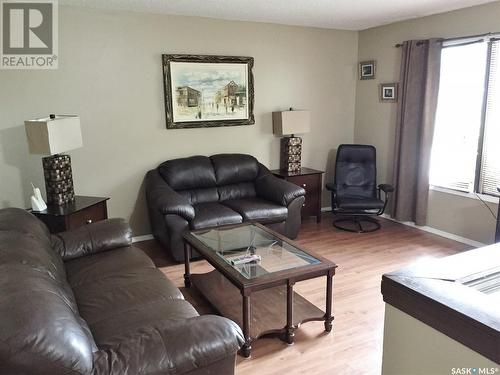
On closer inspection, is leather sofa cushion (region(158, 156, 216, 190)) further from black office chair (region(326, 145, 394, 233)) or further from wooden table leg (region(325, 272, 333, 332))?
wooden table leg (region(325, 272, 333, 332))

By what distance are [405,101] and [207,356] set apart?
158 inches

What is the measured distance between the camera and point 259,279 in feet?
7.98

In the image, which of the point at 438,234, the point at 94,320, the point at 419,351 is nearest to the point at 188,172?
the point at 94,320

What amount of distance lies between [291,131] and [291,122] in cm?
11

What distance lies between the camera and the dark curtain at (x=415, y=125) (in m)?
4.41

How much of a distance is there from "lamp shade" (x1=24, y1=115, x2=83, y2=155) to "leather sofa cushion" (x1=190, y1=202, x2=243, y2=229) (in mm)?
1287

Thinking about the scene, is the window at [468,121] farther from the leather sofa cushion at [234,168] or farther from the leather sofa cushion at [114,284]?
the leather sofa cushion at [114,284]

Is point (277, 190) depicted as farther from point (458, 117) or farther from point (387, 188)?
point (458, 117)

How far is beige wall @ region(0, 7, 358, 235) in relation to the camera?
3867mm

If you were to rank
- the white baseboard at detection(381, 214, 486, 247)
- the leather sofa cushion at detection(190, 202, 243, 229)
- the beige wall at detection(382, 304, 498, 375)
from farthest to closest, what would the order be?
the white baseboard at detection(381, 214, 486, 247), the leather sofa cushion at detection(190, 202, 243, 229), the beige wall at detection(382, 304, 498, 375)

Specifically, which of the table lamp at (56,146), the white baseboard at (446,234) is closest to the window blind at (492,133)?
the white baseboard at (446,234)

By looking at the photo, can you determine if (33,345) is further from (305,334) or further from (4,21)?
(4,21)

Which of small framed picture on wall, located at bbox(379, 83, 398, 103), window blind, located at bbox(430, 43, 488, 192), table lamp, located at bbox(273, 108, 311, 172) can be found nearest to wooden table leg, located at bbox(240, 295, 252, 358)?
table lamp, located at bbox(273, 108, 311, 172)

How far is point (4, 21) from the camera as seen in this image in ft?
11.9
